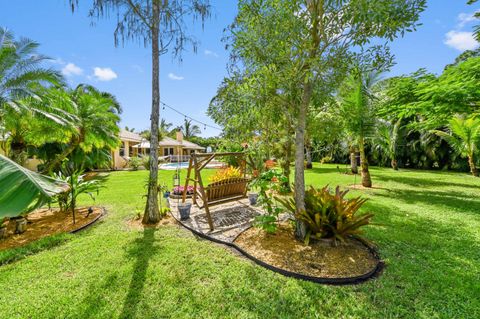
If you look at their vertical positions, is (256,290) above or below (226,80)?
below

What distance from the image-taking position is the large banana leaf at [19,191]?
1888mm

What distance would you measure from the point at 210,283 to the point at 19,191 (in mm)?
2690

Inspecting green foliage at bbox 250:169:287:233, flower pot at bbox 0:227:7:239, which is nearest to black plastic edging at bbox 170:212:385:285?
green foliage at bbox 250:169:287:233

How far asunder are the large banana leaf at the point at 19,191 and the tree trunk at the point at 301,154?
396cm

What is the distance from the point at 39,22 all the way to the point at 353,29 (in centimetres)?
911

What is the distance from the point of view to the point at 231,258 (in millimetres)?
4031

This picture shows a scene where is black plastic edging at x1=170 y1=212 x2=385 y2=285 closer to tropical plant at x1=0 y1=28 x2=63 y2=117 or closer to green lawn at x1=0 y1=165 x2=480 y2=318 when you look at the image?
green lawn at x1=0 y1=165 x2=480 y2=318

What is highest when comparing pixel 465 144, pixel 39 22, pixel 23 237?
pixel 39 22

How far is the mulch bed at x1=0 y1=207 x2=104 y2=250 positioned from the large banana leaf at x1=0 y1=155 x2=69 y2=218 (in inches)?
178

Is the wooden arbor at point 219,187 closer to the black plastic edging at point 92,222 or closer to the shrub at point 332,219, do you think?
the shrub at point 332,219

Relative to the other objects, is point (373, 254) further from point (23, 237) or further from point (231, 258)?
point (23, 237)

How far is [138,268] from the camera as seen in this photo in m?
3.74

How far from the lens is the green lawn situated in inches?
107

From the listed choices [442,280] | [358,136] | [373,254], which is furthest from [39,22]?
[358,136]
